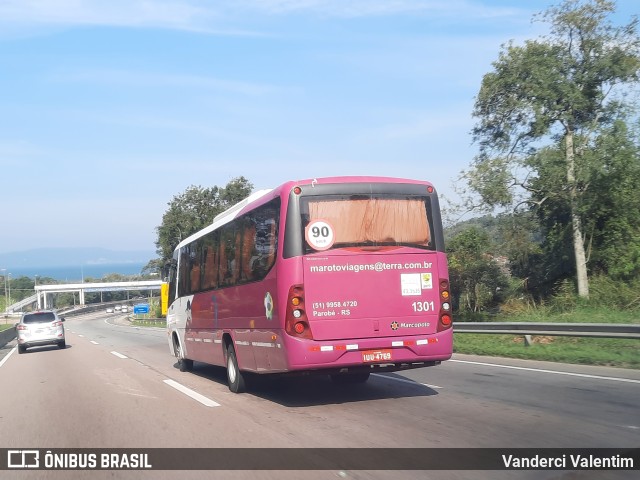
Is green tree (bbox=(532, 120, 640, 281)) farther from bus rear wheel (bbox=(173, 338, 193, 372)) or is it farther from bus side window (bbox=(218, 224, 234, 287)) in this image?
bus side window (bbox=(218, 224, 234, 287))

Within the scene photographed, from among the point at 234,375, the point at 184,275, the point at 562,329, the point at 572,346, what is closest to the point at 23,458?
the point at 234,375

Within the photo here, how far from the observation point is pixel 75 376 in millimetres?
16969

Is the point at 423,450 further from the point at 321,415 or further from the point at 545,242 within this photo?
the point at 545,242

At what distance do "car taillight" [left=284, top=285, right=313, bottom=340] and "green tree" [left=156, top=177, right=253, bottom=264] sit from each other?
53167 millimetres

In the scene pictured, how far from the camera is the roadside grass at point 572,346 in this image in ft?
46.0

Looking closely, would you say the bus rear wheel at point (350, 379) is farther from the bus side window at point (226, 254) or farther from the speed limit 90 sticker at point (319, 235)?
the speed limit 90 sticker at point (319, 235)

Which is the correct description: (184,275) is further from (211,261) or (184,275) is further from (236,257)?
(236,257)

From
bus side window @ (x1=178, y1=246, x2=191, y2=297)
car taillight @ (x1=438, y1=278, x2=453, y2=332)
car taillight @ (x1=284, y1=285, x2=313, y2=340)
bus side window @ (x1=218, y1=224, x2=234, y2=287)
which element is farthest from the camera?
bus side window @ (x1=178, y1=246, x2=191, y2=297)

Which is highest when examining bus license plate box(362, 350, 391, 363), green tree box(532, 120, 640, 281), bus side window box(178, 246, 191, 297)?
green tree box(532, 120, 640, 281)

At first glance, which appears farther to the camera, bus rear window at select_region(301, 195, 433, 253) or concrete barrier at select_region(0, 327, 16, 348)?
concrete barrier at select_region(0, 327, 16, 348)

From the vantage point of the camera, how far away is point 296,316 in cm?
949

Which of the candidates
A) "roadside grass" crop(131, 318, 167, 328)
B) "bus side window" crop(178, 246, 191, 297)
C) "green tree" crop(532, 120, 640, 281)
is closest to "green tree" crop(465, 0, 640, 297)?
"green tree" crop(532, 120, 640, 281)

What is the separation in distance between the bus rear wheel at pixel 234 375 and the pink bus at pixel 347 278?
1.03 meters

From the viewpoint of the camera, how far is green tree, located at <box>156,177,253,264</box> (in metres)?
62.1
